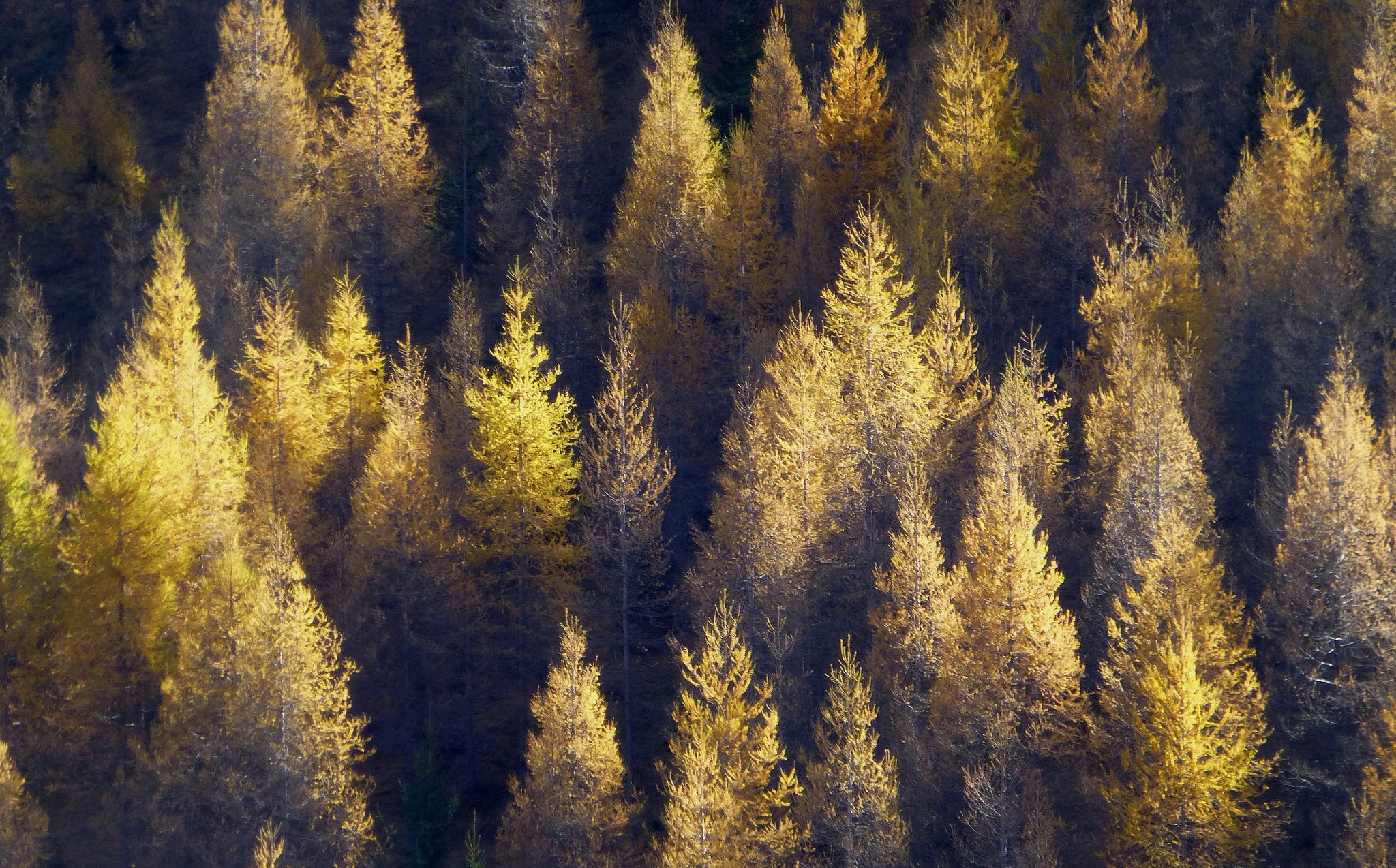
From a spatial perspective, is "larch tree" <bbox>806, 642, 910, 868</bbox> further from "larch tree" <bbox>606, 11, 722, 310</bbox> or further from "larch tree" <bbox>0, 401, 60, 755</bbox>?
"larch tree" <bbox>0, 401, 60, 755</bbox>

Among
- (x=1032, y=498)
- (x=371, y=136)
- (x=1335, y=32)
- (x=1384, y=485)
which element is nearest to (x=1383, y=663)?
(x=1384, y=485)

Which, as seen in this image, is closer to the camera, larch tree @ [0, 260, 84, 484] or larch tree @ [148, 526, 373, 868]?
larch tree @ [148, 526, 373, 868]

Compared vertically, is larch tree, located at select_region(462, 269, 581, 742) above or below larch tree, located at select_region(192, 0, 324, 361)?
below

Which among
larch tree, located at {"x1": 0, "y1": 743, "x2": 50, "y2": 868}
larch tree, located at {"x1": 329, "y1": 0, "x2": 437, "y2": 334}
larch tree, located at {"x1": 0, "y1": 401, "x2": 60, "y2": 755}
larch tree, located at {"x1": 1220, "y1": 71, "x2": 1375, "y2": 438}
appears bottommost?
larch tree, located at {"x1": 0, "y1": 743, "x2": 50, "y2": 868}

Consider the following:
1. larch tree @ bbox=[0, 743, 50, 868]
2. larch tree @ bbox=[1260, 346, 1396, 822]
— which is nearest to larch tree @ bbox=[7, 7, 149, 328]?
larch tree @ bbox=[0, 743, 50, 868]

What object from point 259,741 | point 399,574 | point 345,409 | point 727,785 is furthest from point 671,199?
point 259,741

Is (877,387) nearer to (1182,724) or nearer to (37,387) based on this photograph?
(1182,724)

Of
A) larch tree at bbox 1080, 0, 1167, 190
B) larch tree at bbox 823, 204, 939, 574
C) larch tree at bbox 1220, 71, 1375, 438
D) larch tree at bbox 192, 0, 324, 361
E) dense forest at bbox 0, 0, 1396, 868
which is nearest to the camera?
dense forest at bbox 0, 0, 1396, 868
